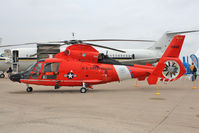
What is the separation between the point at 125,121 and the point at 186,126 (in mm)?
1568

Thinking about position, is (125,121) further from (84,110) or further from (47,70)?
(47,70)

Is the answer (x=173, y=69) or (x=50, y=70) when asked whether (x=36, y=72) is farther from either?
(x=173, y=69)

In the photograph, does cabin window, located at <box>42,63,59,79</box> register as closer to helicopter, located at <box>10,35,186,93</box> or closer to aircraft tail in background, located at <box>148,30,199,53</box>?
helicopter, located at <box>10,35,186,93</box>

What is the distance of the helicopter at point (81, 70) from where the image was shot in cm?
1170

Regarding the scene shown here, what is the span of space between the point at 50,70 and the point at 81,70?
1.93m

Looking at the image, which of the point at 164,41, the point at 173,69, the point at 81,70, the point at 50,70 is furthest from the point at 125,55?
the point at 50,70

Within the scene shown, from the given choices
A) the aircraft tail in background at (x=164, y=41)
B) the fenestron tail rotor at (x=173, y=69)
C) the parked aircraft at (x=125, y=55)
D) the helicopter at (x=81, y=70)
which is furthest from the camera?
the aircraft tail in background at (x=164, y=41)

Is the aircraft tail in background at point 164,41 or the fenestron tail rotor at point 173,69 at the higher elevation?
the aircraft tail in background at point 164,41

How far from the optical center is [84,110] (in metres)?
6.77

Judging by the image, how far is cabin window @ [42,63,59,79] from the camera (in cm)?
1170

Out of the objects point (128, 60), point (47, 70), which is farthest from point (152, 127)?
point (128, 60)

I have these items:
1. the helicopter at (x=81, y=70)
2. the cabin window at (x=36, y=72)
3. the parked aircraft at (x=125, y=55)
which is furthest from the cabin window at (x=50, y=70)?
the parked aircraft at (x=125, y=55)

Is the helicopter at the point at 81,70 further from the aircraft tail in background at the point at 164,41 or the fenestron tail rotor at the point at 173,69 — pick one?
the aircraft tail in background at the point at 164,41

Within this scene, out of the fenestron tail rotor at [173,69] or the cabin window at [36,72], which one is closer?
the cabin window at [36,72]
